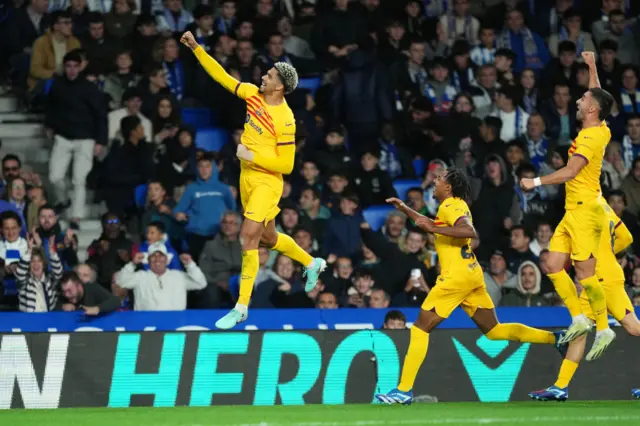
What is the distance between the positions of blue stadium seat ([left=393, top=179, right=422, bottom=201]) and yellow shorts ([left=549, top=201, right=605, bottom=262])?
6.40 metres

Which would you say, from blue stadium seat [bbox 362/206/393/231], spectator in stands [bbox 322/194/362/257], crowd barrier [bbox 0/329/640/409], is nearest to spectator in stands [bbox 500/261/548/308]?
spectator in stands [bbox 322/194/362/257]

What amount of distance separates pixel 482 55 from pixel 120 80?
5.56 meters

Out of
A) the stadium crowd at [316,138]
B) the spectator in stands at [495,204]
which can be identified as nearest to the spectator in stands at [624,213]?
the stadium crowd at [316,138]

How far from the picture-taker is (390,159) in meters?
19.2

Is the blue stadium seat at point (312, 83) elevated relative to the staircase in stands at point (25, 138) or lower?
elevated

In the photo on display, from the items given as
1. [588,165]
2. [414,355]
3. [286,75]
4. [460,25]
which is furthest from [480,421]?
[460,25]

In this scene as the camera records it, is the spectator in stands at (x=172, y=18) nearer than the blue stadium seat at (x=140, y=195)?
No

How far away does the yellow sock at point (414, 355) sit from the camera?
12.1m

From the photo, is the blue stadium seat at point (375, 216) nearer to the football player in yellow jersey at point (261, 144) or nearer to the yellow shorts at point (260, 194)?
the yellow shorts at point (260, 194)

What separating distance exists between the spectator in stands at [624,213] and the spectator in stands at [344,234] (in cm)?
344

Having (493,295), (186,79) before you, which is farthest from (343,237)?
(186,79)

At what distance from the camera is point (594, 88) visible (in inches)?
482

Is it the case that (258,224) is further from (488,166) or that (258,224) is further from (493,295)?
(488,166)

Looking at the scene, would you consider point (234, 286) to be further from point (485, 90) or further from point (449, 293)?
point (485, 90)
